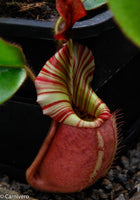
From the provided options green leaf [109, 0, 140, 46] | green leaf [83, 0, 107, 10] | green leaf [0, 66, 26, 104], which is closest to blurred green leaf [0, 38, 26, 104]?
green leaf [0, 66, 26, 104]

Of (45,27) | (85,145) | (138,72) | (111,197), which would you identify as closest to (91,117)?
(85,145)

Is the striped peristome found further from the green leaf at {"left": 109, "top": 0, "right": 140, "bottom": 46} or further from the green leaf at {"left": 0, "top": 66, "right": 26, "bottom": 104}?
the green leaf at {"left": 109, "top": 0, "right": 140, "bottom": 46}

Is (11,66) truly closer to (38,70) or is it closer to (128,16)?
(38,70)

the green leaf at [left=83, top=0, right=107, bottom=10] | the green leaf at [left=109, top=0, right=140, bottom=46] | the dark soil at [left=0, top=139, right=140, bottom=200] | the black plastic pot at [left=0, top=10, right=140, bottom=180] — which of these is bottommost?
the dark soil at [left=0, top=139, right=140, bottom=200]

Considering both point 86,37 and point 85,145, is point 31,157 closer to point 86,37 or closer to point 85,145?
point 85,145

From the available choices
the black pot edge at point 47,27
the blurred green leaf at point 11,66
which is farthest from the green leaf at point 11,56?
the black pot edge at point 47,27
